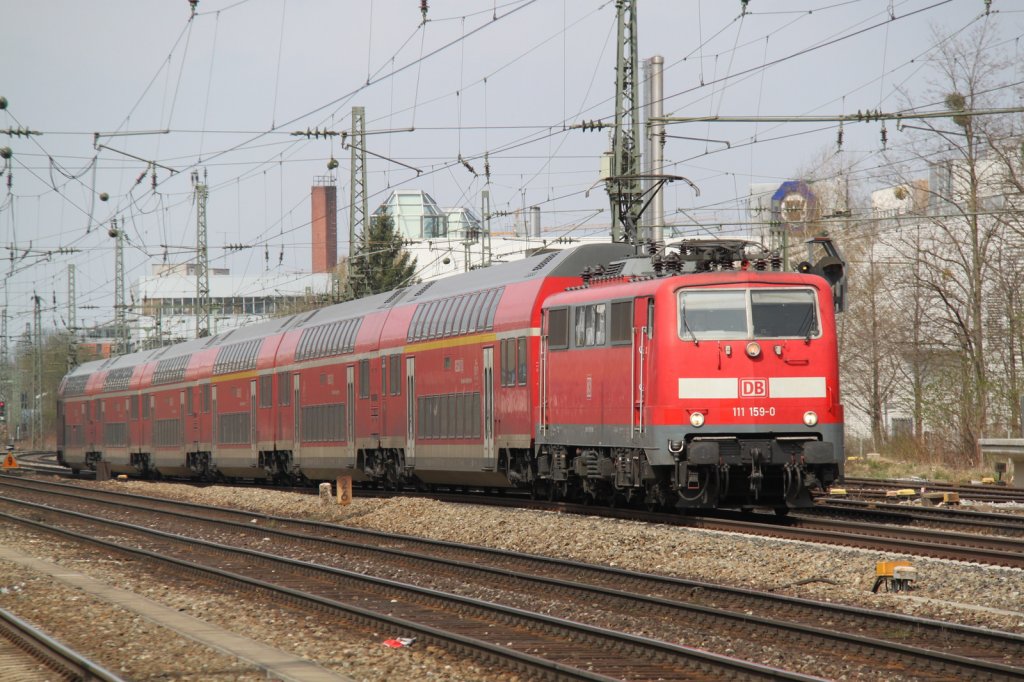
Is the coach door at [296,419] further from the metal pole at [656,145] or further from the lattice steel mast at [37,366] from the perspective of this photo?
the lattice steel mast at [37,366]

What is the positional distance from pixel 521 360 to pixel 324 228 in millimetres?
96657

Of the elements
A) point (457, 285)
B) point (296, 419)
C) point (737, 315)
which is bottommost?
point (296, 419)

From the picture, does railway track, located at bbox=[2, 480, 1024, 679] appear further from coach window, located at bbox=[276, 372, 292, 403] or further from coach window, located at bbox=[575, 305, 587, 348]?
coach window, located at bbox=[276, 372, 292, 403]

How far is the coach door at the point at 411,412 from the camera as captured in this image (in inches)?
1056

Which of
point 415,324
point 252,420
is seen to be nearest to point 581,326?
point 415,324

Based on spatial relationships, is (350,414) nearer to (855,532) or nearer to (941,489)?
(941,489)

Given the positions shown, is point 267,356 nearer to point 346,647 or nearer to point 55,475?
point 55,475

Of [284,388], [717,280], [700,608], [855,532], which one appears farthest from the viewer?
[284,388]

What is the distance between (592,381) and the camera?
19891mm

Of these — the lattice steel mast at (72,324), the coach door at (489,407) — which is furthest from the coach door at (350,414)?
the lattice steel mast at (72,324)

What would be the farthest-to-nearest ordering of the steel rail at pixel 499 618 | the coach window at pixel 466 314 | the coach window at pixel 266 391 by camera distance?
the coach window at pixel 266 391 < the coach window at pixel 466 314 < the steel rail at pixel 499 618

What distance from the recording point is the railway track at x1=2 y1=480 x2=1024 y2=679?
32.3 ft

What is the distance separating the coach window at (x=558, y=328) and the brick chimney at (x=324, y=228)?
91.8 meters

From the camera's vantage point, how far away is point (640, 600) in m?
12.7
